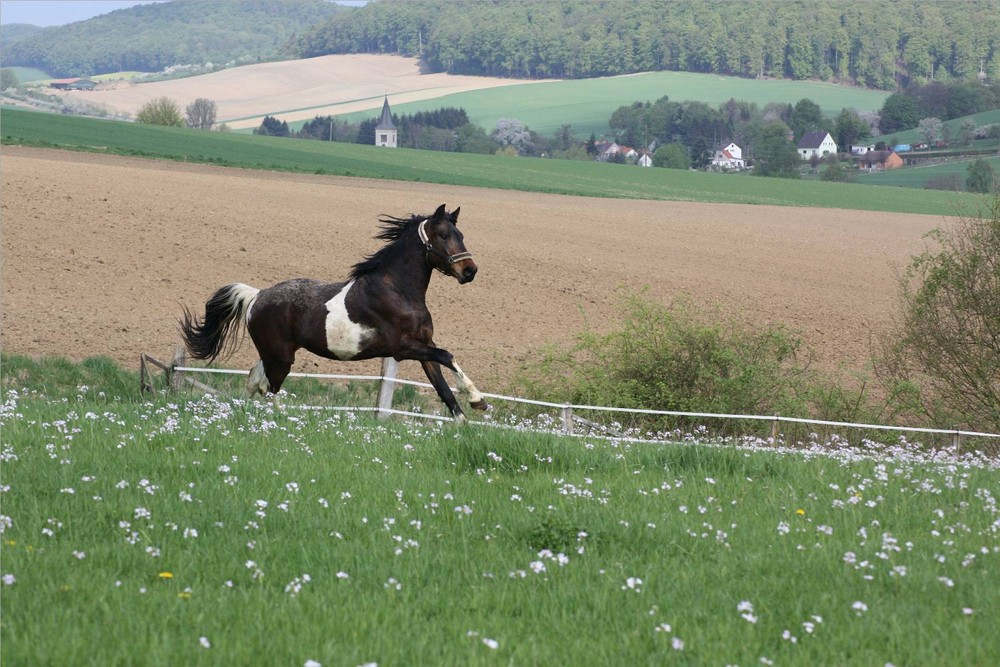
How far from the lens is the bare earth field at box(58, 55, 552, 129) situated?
145500 mm

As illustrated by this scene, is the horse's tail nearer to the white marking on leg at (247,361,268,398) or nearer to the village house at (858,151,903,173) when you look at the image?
the white marking on leg at (247,361,268,398)

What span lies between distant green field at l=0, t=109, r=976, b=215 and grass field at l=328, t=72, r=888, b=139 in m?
43.5

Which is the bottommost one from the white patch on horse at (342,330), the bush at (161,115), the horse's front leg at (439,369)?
the horse's front leg at (439,369)

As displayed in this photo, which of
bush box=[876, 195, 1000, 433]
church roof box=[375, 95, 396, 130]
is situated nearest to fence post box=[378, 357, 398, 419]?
bush box=[876, 195, 1000, 433]

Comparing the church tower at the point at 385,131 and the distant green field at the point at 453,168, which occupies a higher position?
the church tower at the point at 385,131

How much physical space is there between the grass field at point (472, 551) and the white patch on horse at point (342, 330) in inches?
84.9

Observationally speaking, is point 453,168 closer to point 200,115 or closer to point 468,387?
point 200,115

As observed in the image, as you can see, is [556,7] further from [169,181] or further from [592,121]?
[169,181]

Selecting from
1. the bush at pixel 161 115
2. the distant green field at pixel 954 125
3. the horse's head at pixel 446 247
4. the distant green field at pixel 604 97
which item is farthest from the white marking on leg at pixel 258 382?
the distant green field at pixel 604 97

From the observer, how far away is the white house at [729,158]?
111m

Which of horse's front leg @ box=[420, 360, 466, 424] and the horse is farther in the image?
the horse

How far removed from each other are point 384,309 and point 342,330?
499 millimetres

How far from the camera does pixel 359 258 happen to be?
29.4 meters

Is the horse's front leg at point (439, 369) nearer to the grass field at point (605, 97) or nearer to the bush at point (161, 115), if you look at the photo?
the bush at point (161, 115)
